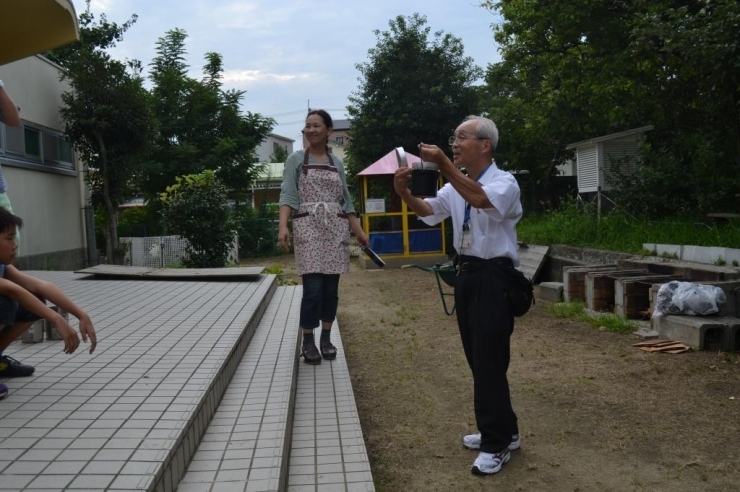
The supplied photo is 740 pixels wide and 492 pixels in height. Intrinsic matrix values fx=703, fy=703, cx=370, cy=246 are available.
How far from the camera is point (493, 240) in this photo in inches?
132

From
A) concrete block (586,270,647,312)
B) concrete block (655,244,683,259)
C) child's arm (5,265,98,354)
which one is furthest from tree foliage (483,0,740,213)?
child's arm (5,265,98,354)

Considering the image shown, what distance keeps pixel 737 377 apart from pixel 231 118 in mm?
18506

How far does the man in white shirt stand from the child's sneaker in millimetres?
2233

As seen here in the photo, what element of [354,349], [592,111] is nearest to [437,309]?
[354,349]

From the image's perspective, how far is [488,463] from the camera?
340cm

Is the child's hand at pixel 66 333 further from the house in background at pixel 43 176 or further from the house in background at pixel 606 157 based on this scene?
the house in background at pixel 606 157

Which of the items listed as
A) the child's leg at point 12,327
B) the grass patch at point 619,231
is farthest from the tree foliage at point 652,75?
the child's leg at point 12,327

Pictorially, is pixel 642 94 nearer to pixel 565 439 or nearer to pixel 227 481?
pixel 565 439

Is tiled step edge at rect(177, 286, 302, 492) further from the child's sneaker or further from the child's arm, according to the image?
the child's sneaker

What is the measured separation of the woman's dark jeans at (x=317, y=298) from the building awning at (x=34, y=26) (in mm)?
5427

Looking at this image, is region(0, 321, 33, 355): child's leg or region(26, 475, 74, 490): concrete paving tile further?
region(0, 321, 33, 355): child's leg

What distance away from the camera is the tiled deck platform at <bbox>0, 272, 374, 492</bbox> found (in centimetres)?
259

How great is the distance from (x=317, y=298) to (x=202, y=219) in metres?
6.84

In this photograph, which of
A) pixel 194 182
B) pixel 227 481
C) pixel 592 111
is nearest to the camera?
pixel 227 481
